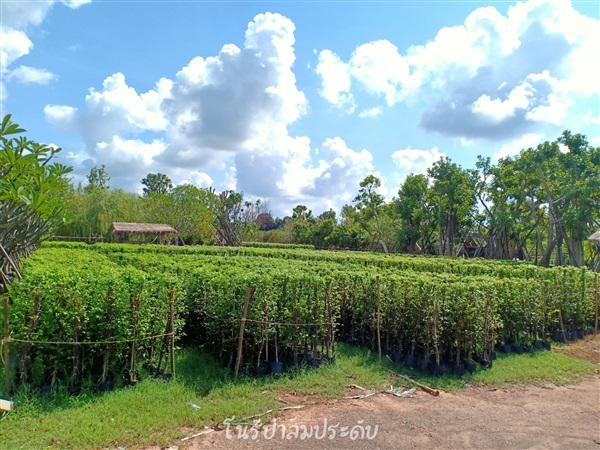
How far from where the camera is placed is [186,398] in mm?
5035

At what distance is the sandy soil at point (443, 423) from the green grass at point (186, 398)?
31 centimetres

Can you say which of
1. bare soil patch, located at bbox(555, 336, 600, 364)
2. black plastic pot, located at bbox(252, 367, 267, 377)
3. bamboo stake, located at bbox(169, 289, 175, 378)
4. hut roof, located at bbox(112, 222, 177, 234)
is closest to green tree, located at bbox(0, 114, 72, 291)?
bamboo stake, located at bbox(169, 289, 175, 378)

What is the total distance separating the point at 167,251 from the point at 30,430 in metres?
17.7

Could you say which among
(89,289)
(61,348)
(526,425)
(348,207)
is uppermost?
(348,207)

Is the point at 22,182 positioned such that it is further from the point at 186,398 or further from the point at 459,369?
the point at 459,369

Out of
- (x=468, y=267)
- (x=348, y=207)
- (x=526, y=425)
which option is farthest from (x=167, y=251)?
(x=348, y=207)

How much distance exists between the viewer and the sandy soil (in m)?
4.23

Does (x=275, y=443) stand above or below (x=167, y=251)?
below

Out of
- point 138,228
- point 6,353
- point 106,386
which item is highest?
point 138,228

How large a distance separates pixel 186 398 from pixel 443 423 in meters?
3.12

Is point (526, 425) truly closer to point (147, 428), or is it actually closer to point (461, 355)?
point (461, 355)

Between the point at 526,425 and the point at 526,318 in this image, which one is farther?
the point at 526,318

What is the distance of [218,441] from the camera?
4.14 metres

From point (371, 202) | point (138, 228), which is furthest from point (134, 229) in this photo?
point (371, 202)
